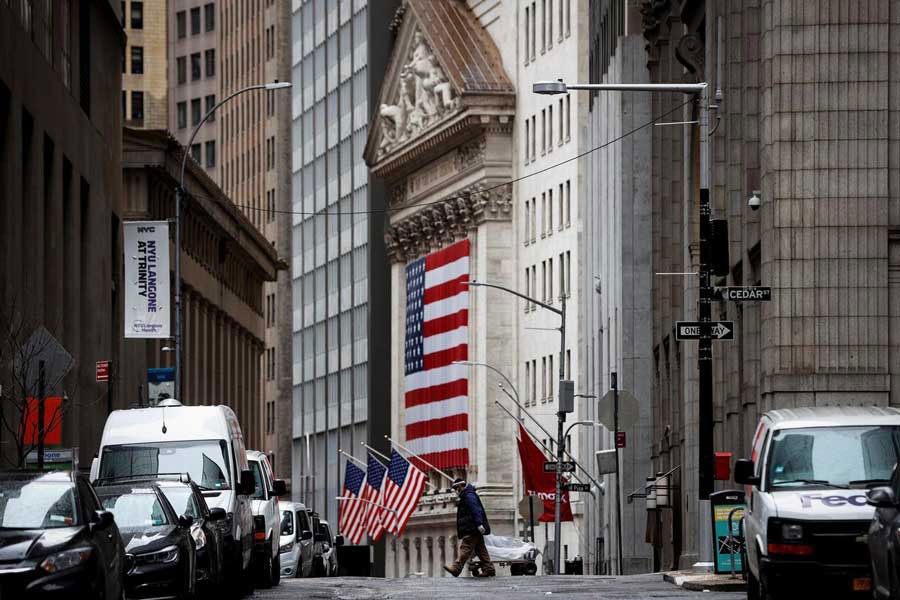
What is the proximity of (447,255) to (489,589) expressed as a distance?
90.3 meters

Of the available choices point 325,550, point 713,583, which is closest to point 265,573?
point 713,583

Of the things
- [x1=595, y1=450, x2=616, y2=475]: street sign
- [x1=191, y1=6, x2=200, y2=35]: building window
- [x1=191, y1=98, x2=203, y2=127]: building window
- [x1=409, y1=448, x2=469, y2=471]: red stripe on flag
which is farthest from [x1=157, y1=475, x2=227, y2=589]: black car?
[x1=191, y1=6, x2=200, y2=35]: building window

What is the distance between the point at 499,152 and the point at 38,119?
6437 cm

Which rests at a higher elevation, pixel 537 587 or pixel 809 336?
pixel 809 336

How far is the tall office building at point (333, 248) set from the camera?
5571 inches

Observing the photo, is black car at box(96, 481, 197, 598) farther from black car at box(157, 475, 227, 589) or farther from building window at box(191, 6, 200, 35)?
building window at box(191, 6, 200, 35)

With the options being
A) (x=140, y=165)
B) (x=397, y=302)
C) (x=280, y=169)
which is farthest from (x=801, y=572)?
(x=280, y=169)

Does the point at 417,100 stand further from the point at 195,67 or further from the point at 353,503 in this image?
the point at 195,67

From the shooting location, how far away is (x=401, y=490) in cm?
8512

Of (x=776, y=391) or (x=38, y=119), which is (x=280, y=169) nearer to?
(x=38, y=119)

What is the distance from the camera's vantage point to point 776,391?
123 feet

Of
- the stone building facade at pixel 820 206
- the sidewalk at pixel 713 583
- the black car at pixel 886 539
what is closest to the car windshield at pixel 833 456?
the black car at pixel 886 539

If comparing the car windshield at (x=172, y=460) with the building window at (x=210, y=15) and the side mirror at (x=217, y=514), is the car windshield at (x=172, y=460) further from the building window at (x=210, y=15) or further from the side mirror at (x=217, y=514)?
the building window at (x=210, y=15)

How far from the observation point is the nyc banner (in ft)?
184
